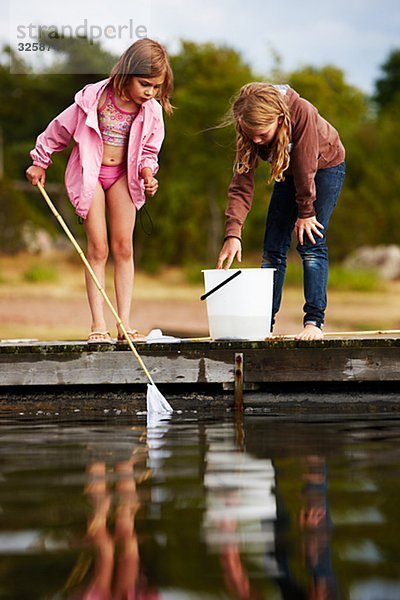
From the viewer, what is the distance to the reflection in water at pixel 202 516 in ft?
8.13

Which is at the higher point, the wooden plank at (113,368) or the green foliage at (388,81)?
the green foliage at (388,81)

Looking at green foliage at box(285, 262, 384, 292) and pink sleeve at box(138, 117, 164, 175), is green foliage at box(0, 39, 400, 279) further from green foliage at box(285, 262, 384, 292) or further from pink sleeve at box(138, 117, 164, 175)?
pink sleeve at box(138, 117, 164, 175)

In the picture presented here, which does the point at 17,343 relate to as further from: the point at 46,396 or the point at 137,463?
the point at 137,463

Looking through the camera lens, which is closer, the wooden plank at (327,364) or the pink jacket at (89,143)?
the wooden plank at (327,364)

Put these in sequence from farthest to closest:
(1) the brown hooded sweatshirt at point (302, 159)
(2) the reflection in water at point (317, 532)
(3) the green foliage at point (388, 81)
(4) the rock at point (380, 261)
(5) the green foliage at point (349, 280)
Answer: (3) the green foliage at point (388, 81)
(4) the rock at point (380, 261)
(5) the green foliage at point (349, 280)
(1) the brown hooded sweatshirt at point (302, 159)
(2) the reflection in water at point (317, 532)

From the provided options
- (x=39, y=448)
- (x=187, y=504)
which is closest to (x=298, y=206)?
(x=39, y=448)

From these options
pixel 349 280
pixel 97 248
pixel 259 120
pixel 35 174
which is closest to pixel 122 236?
pixel 97 248

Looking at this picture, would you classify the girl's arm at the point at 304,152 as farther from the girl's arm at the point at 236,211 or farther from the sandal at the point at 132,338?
the sandal at the point at 132,338

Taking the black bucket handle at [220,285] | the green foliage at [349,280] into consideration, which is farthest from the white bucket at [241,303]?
the green foliage at [349,280]

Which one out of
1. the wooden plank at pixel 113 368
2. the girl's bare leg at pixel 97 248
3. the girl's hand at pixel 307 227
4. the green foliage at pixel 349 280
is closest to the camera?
the wooden plank at pixel 113 368

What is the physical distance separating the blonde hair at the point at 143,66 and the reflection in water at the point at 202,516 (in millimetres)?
2154

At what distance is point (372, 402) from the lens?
611cm

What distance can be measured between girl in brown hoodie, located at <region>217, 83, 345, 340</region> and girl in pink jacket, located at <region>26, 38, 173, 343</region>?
0.48 m

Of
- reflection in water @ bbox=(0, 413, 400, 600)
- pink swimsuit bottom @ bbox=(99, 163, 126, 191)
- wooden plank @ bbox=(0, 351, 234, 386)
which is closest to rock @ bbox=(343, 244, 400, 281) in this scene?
pink swimsuit bottom @ bbox=(99, 163, 126, 191)
